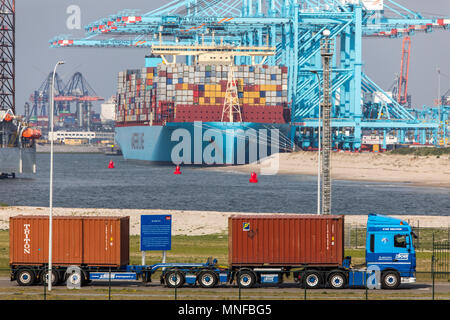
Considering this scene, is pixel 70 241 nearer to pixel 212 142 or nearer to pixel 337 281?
pixel 337 281

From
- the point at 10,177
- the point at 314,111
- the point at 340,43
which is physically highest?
the point at 340,43

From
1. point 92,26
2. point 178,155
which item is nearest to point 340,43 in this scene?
point 178,155

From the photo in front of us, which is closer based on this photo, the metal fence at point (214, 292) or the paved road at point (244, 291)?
the metal fence at point (214, 292)

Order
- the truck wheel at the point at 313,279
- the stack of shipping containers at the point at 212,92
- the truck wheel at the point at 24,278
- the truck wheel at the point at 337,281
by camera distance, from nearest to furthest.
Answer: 1. the truck wheel at the point at 337,281
2. the truck wheel at the point at 313,279
3. the truck wheel at the point at 24,278
4. the stack of shipping containers at the point at 212,92

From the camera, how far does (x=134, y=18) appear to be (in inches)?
6870

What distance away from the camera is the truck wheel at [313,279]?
3131cm

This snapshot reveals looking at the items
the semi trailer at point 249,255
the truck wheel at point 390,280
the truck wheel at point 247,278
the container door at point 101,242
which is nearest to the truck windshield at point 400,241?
the semi trailer at point 249,255

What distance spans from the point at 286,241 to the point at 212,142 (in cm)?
13161

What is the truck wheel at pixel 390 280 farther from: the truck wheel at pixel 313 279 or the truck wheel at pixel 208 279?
the truck wheel at pixel 208 279

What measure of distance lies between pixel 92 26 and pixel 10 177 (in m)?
64.5

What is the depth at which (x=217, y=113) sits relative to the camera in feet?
527

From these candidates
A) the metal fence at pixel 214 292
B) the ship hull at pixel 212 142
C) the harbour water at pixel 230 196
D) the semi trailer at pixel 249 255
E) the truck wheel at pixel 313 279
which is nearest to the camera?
the metal fence at pixel 214 292

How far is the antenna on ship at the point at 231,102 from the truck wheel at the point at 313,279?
12548 centimetres
